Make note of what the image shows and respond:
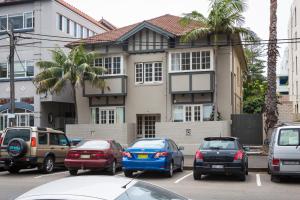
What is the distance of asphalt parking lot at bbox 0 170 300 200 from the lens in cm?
1188

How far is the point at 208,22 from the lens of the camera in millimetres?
26062

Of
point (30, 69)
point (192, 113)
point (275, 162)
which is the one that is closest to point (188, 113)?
point (192, 113)

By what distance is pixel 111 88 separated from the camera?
28.9 m

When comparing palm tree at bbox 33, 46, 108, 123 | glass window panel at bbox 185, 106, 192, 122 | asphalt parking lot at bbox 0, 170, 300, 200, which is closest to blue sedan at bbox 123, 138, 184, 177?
asphalt parking lot at bbox 0, 170, 300, 200

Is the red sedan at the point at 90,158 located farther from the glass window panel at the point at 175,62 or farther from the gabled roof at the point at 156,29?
the gabled roof at the point at 156,29

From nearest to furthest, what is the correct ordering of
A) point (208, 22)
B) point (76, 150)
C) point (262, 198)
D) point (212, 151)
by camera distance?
1. point (262, 198)
2. point (212, 151)
3. point (76, 150)
4. point (208, 22)

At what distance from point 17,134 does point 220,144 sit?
24.6 feet

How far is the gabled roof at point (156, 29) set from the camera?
2772 centimetres

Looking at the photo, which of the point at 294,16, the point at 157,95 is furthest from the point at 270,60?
the point at 294,16

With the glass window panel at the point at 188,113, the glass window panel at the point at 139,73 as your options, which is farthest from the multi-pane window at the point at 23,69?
the glass window panel at the point at 188,113

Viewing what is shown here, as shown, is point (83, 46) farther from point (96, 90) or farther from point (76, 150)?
point (76, 150)

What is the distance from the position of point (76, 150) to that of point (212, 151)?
15.8ft

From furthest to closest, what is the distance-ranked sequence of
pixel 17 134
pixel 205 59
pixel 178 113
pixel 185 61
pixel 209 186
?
1. pixel 178 113
2. pixel 185 61
3. pixel 205 59
4. pixel 17 134
5. pixel 209 186

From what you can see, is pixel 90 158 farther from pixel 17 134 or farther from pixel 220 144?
pixel 220 144
